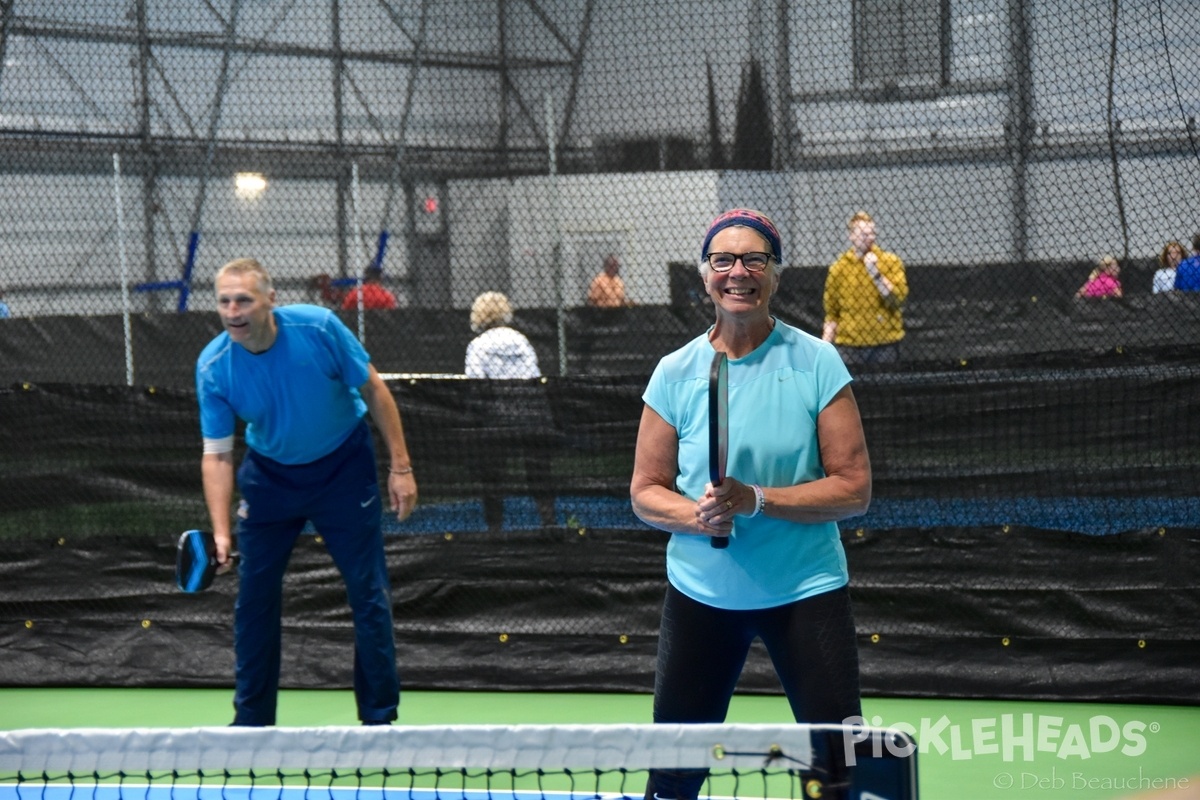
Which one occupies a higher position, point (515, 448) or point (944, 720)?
point (515, 448)

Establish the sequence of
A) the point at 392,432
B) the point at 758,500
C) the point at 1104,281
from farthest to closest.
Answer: the point at 1104,281
the point at 392,432
the point at 758,500

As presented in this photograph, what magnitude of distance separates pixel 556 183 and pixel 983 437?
2.66 metres

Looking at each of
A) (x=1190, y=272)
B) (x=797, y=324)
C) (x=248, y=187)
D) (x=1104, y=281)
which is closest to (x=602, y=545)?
(x=797, y=324)

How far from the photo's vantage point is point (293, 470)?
4.93 metres

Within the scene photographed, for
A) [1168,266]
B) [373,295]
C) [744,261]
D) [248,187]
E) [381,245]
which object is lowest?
[744,261]

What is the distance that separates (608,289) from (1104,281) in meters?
2.46

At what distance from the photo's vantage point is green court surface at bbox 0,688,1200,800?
15.6 feet

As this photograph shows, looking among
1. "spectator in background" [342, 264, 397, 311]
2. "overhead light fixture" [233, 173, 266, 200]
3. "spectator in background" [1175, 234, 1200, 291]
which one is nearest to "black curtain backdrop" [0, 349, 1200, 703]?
"spectator in background" [1175, 234, 1200, 291]

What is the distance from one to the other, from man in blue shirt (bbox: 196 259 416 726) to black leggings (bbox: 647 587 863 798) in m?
2.09

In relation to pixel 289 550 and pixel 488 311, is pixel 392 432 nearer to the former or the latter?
pixel 289 550

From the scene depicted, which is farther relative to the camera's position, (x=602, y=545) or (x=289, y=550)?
(x=602, y=545)

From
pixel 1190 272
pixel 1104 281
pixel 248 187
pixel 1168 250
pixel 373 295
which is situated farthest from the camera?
pixel 248 187

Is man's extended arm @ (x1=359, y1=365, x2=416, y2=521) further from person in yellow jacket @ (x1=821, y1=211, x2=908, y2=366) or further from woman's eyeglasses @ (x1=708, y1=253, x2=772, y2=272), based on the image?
person in yellow jacket @ (x1=821, y1=211, x2=908, y2=366)

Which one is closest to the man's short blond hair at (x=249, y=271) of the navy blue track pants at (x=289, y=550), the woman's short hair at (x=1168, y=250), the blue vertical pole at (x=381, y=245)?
the navy blue track pants at (x=289, y=550)
